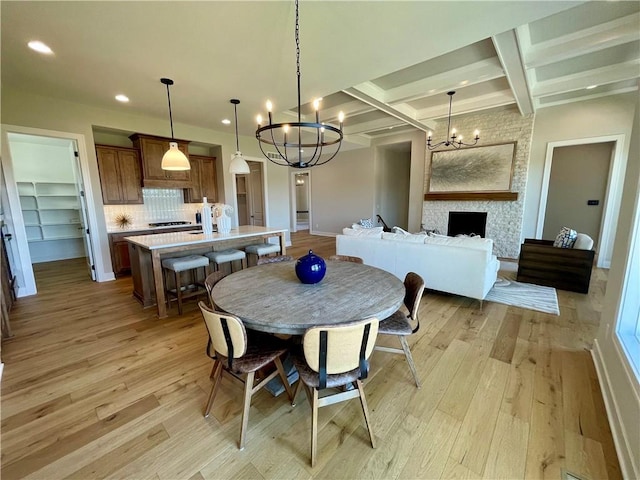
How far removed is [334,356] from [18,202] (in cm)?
500

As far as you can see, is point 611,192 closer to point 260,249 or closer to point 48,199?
point 260,249

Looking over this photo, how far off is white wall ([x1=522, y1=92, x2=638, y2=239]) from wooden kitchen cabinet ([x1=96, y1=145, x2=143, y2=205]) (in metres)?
7.78

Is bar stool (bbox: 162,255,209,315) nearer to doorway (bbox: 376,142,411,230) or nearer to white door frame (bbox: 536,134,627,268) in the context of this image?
doorway (bbox: 376,142,411,230)

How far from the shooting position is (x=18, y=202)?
11.9 ft

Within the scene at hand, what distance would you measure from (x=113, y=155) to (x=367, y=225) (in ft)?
15.8

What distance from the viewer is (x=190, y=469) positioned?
1349mm

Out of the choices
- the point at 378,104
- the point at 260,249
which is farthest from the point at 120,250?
the point at 378,104

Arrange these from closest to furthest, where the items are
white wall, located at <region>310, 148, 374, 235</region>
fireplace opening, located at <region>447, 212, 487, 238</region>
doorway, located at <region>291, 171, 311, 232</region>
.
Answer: fireplace opening, located at <region>447, 212, 487, 238</region>, white wall, located at <region>310, 148, 374, 235</region>, doorway, located at <region>291, 171, 311, 232</region>

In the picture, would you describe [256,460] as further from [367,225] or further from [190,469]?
[367,225]

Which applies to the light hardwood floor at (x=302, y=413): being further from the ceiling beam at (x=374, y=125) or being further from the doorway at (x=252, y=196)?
the ceiling beam at (x=374, y=125)

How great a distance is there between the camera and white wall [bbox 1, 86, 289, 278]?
3.50 m

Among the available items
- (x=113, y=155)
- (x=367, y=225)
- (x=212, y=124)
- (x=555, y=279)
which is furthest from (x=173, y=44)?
(x=555, y=279)

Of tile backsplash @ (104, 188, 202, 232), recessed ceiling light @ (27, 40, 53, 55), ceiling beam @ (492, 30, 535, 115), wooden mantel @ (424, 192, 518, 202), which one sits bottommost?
tile backsplash @ (104, 188, 202, 232)

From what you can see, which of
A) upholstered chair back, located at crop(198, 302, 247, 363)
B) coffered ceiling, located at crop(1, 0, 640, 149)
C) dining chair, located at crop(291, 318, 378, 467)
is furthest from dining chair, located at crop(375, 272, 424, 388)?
coffered ceiling, located at crop(1, 0, 640, 149)
